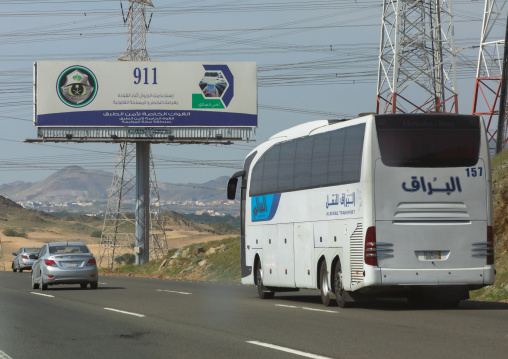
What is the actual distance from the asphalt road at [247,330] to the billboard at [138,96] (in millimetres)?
38388

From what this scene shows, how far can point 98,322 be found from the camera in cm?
1664

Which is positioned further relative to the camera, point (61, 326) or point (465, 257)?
point (465, 257)

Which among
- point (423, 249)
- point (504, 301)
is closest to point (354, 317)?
point (423, 249)

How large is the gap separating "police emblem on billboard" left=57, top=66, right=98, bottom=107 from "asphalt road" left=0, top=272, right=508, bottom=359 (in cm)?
3862

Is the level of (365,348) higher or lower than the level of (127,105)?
lower

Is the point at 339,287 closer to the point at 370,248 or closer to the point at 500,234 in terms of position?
the point at 370,248

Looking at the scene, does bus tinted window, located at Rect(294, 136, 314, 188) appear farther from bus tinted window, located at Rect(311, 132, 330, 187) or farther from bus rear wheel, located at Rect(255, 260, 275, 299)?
bus rear wheel, located at Rect(255, 260, 275, 299)

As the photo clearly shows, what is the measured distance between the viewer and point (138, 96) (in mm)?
60188

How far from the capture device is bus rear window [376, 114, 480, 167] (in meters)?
18.4

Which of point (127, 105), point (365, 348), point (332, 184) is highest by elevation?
point (127, 105)

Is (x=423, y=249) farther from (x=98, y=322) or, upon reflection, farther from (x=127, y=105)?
Answer: (x=127, y=105)

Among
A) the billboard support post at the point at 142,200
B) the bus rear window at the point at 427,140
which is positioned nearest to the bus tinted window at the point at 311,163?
the bus rear window at the point at 427,140

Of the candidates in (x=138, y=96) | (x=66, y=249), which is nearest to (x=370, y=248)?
(x=66, y=249)

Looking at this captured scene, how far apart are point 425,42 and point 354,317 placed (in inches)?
1273
